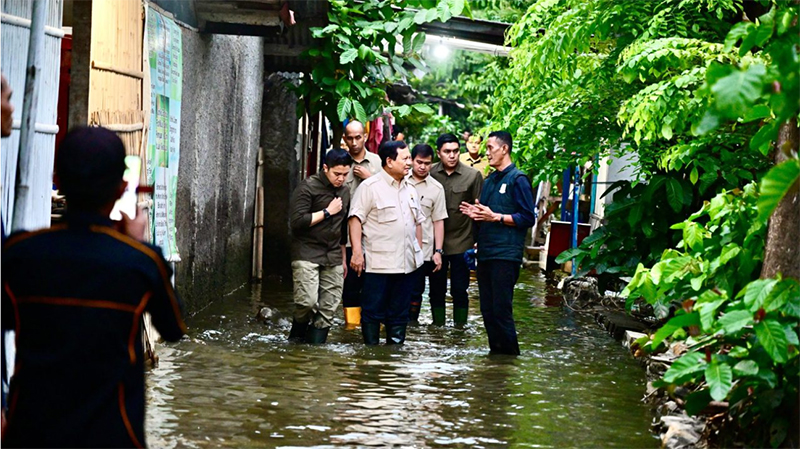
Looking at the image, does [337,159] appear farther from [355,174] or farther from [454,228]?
[454,228]

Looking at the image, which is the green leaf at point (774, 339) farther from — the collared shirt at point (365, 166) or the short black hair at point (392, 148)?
the collared shirt at point (365, 166)

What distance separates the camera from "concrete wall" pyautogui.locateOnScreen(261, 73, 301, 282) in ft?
50.9

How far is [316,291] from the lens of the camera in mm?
Answer: 9242

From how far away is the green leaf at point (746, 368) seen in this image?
5.29 metres

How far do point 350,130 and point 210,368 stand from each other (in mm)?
3206

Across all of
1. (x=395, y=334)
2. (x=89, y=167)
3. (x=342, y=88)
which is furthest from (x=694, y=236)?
(x=342, y=88)

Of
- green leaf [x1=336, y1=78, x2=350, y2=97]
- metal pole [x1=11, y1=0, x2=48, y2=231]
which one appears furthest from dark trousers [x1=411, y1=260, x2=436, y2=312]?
metal pole [x1=11, y1=0, x2=48, y2=231]

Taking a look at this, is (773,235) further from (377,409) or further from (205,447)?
(205,447)

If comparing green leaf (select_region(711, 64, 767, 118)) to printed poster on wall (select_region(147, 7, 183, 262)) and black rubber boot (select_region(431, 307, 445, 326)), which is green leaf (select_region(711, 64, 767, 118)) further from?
black rubber boot (select_region(431, 307, 445, 326))

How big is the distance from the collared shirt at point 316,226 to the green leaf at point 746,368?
4586 millimetres

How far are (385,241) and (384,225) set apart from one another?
14 cm

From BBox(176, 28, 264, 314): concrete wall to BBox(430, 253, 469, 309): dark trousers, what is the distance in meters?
2.54

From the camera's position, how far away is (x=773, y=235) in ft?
20.0

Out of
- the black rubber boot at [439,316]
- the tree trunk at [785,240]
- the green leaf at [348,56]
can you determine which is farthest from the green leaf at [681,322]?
Result: the green leaf at [348,56]
